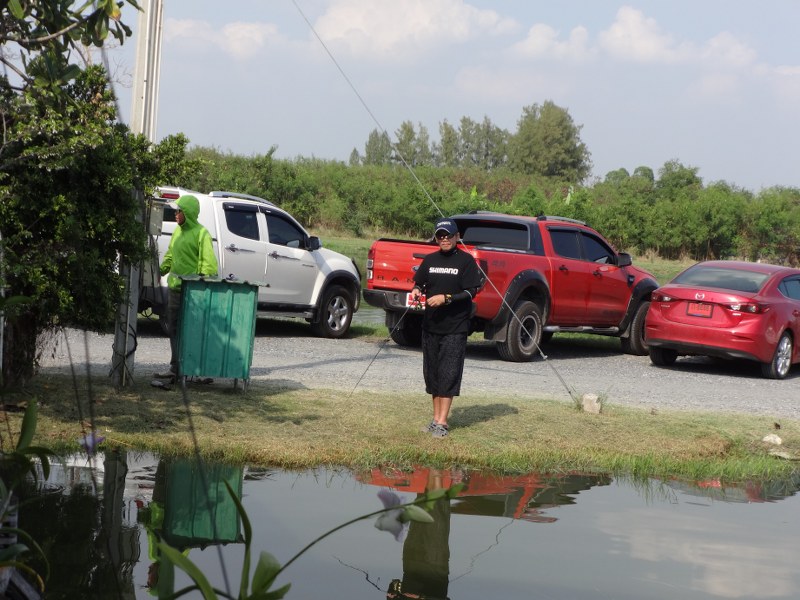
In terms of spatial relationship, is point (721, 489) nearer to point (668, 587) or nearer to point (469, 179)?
point (668, 587)

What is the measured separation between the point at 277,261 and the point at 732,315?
21.0 ft

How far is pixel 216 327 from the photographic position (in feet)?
33.7

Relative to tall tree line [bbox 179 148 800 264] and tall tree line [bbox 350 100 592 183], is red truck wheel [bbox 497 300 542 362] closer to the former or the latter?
tall tree line [bbox 179 148 800 264]

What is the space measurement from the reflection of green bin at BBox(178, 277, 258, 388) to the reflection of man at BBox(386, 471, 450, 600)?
3.82 meters

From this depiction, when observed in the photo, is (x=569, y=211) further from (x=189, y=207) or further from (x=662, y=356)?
(x=189, y=207)

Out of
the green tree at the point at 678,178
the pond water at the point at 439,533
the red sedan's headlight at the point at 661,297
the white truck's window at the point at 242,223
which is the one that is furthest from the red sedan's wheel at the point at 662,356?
the green tree at the point at 678,178

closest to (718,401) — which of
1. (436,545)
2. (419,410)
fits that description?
(419,410)

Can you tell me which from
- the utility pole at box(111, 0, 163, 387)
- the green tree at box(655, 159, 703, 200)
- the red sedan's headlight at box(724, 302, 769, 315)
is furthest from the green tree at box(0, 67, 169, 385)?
the green tree at box(655, 159, 703, 200)

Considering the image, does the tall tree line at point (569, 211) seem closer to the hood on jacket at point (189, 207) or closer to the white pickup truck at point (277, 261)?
the white pickup truck at point (277, 261)

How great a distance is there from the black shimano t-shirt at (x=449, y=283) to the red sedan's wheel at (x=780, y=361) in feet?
24.3

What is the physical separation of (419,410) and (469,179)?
59814 mm

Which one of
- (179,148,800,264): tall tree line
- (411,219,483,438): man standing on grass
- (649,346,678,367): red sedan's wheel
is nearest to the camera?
(411,219,483,438): man standing on grass

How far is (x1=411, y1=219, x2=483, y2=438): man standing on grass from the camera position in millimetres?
8852

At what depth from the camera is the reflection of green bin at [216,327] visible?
10148 millimetres
